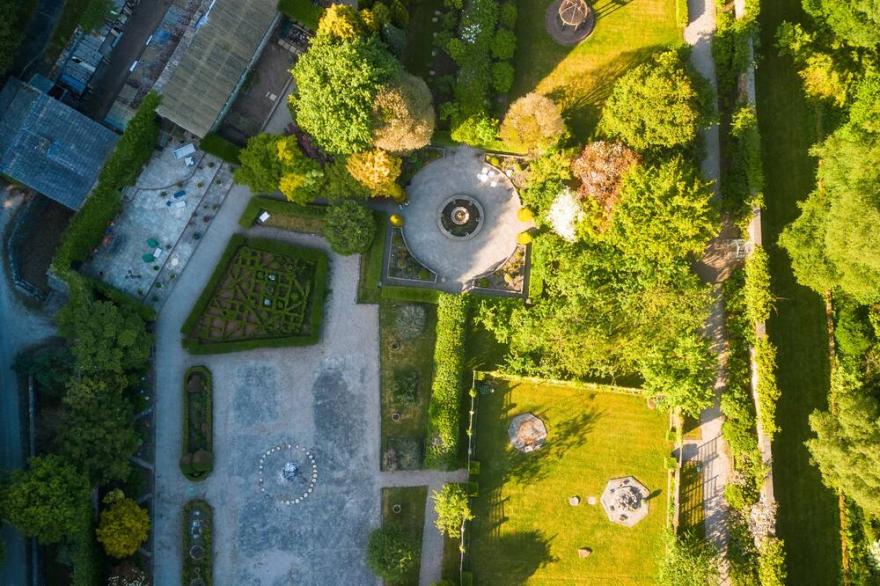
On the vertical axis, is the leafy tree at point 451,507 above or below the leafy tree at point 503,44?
below

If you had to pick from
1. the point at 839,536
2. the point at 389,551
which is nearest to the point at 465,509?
the point at 389,551

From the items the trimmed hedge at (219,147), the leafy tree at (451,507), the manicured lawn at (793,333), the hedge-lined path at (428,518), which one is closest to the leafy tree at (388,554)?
the hedge-lined path at (428,518)

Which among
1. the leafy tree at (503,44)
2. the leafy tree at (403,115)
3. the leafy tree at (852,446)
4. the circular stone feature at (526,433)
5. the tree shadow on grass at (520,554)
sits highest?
the leafy tree at (503,44)

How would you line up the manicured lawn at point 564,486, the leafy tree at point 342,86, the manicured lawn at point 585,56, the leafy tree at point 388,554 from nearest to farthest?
the leafy tree at point 342,86
the leafy tree at point 388,554
the manicured lawn at point 564,486
the manicured lawn at point 585,56

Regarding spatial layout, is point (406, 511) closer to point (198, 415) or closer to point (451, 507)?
point (451, 507)

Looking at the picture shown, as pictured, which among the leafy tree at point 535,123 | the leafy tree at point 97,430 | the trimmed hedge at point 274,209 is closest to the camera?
the leafy tree at point 97,430

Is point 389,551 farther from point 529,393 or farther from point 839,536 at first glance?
point 839,536

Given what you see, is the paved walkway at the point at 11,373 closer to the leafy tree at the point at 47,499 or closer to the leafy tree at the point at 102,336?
the leafy tree at the point at 47,499
